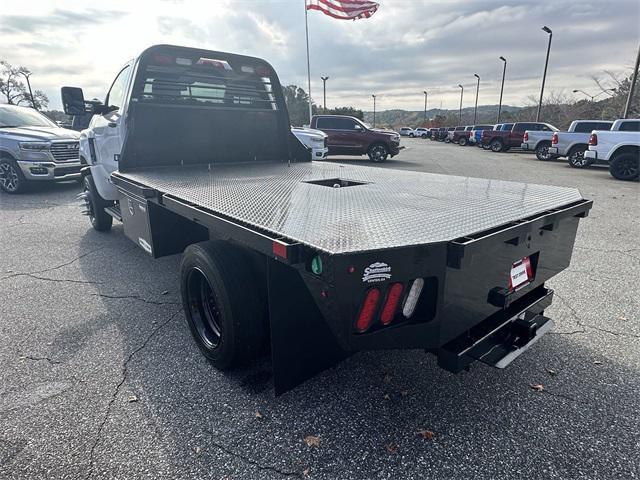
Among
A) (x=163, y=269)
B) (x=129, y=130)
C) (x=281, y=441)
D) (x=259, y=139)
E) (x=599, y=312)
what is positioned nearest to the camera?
(x=281, y=441)

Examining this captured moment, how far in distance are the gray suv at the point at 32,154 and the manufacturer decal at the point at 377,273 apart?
9.86 m

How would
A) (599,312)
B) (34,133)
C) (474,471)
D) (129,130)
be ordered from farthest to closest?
(34,133) → (129,130) → (599,312) → (474,471)

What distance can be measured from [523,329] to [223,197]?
6.86 ft

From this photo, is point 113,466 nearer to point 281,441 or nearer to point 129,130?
point 281,441

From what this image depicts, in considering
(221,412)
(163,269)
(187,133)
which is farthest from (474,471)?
(187,133)

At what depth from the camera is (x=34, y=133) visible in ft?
29.5

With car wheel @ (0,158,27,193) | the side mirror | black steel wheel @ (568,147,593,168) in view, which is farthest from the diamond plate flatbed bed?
black steel wheel @ (568,147,593,168)

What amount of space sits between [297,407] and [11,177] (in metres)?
9.98

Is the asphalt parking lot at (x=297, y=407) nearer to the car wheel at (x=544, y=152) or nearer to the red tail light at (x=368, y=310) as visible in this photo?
the red tail light at (x=368, y=310)

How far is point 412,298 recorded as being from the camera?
183 centimetres

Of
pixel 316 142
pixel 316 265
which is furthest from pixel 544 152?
pixel 316 265

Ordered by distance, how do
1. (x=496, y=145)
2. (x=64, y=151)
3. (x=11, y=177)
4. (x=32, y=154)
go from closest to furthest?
(x=32, y=154) → (x=11, y=177) → (x=64, y=151) → (x=496, y=145)

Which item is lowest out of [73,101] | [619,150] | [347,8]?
[619,150]

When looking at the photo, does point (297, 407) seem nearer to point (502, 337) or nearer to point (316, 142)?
point (502, 337)
